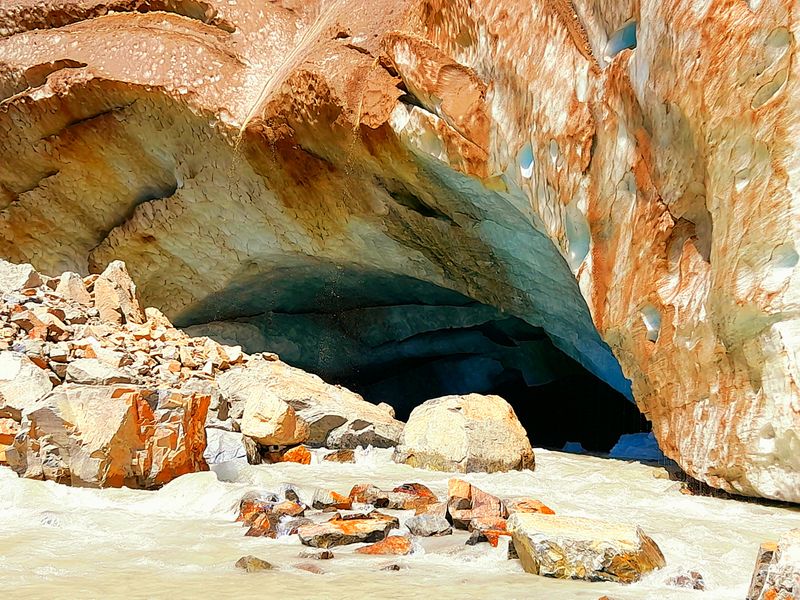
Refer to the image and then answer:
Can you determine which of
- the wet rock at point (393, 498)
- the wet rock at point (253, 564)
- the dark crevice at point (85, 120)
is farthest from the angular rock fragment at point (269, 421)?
the dark crevice at point (85, 120)

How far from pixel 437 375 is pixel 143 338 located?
194 inches

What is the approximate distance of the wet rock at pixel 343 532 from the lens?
2.48m

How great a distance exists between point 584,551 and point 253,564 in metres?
0.93

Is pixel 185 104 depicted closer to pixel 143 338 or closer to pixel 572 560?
pixel 143 338

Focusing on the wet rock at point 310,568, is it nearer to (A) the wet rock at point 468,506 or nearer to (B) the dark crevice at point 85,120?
(A) the wet rock at point 468,506

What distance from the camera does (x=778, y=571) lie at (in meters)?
1.69

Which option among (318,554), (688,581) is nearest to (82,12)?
(318,554)

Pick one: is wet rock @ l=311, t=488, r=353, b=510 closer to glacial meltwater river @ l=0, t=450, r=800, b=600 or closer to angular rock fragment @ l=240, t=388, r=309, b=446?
glacial meltwater river @ l=0, t=450, r=800, b=600

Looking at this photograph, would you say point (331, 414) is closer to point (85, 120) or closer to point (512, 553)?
point (512, 553)

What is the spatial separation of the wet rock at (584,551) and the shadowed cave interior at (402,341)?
5821 mm

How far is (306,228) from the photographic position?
7164mm

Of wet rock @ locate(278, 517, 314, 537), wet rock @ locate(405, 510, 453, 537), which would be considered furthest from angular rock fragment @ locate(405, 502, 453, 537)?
wet rock @ locate(278, 517, 314, 537)

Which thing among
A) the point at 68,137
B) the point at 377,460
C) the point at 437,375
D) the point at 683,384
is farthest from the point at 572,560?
the point at 437,375

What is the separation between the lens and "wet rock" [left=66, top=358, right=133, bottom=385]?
475cm
